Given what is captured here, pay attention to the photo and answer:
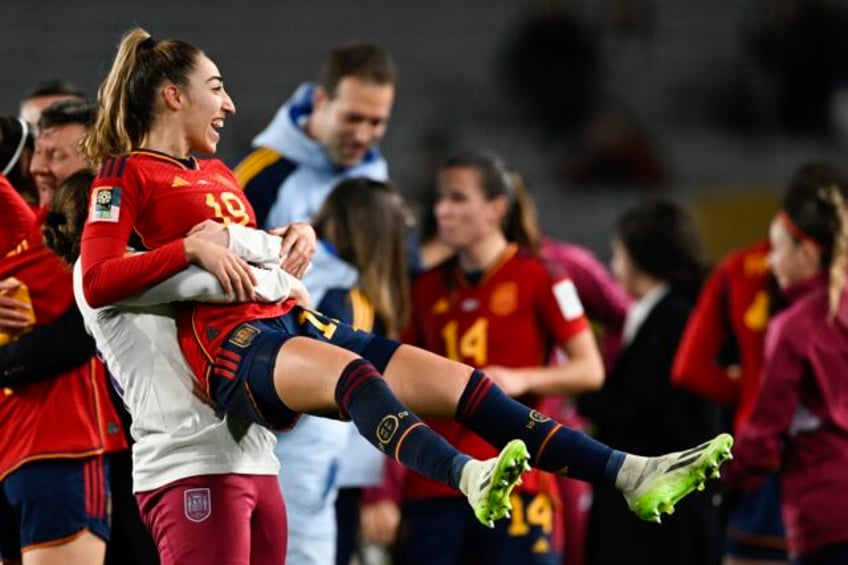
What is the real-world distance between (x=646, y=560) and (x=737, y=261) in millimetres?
1282

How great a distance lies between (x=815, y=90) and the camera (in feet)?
42.1

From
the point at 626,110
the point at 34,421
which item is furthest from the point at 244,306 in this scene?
the point at 626,110

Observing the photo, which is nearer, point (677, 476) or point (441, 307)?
point (677, 476)

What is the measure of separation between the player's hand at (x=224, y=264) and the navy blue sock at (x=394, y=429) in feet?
1.15

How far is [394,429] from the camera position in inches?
138

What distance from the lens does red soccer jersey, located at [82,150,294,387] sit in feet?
11.9

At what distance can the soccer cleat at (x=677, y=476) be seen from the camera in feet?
11.5

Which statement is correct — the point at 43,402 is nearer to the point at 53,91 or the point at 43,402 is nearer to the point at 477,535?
the point at 53,91

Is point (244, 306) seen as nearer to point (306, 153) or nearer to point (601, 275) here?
point (306, 153)

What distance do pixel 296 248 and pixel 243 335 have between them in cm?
40

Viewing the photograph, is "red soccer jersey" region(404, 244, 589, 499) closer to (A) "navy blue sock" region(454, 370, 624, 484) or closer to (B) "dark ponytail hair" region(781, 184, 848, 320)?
(B) "dark ponytail hair" region(781, 184, 848, 320)

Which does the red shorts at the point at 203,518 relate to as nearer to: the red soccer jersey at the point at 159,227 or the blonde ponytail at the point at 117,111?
the red soccer jersey at the point at 159,227

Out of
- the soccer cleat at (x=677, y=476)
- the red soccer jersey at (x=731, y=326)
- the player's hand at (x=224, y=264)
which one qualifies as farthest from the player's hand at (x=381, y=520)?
the soccer cleat at (x=677, y=476)

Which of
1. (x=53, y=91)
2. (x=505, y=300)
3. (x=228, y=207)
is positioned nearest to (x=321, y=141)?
(x=505, y=300)
